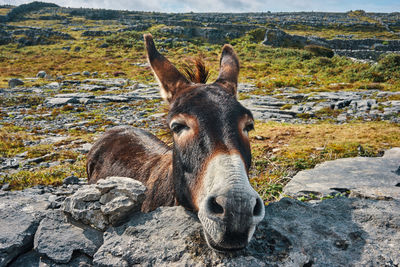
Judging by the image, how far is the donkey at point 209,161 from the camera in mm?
1964

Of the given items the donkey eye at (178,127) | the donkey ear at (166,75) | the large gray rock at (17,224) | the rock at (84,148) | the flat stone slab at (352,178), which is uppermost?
the donkey ear at (166,75)

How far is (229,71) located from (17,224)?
12.1ft

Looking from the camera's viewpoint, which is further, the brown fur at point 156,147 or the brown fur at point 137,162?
the brown fur at point 137,162

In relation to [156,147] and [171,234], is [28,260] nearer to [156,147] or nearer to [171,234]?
[171,234]

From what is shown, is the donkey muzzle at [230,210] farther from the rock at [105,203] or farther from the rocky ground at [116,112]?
the rocky ground at [116,112]

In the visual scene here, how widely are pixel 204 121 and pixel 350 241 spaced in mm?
1930

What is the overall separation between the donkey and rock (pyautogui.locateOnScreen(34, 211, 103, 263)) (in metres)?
1.10

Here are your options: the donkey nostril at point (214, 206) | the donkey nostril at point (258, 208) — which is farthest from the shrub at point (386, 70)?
the donkey nostril at point (214, 206)

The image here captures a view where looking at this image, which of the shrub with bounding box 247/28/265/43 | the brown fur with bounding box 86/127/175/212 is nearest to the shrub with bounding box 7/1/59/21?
the shrub with bounding box 247/28/265/43

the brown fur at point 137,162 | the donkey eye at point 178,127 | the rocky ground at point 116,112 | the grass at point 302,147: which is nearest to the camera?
the donkey eye at point 178,127

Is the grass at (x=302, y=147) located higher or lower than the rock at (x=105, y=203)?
lower

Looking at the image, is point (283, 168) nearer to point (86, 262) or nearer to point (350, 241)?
point (350, 241)

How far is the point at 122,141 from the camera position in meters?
6.55

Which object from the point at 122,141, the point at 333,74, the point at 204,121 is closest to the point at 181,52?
the point at 333,74
